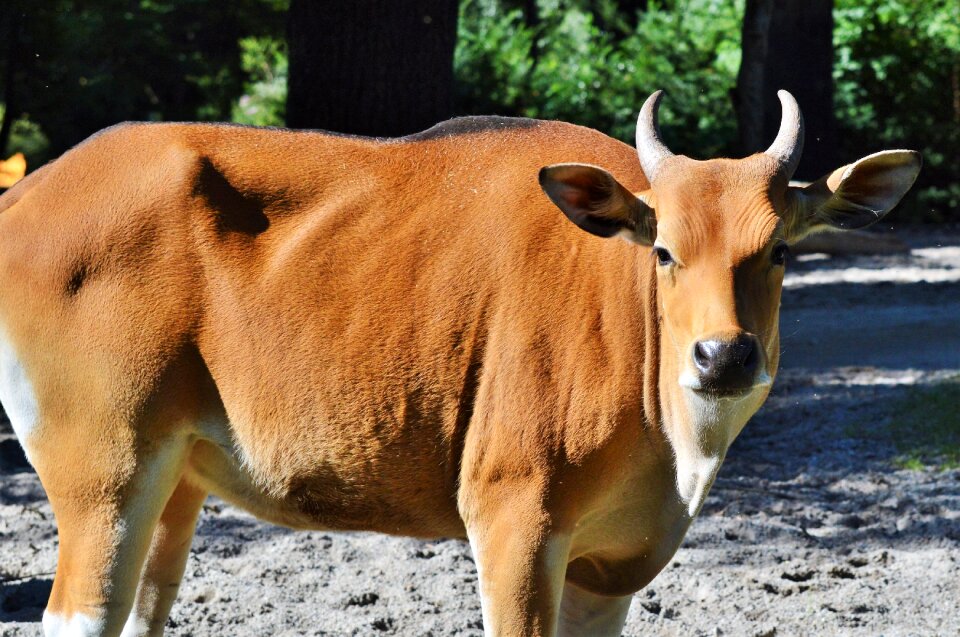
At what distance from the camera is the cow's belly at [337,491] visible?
379 cm

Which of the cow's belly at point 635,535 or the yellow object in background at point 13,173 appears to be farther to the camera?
the yellow object in background at point 13,173

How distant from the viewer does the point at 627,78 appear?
16.7 metres

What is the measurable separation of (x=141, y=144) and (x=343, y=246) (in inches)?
29.4

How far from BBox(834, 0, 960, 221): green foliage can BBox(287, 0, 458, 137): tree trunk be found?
10.2 m

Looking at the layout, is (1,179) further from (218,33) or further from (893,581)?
(218,33)

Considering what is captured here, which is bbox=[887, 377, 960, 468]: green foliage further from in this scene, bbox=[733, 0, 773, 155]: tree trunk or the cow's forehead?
bbox=[733, 0, 773, 155]: tree trunk

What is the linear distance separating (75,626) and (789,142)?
253 cm

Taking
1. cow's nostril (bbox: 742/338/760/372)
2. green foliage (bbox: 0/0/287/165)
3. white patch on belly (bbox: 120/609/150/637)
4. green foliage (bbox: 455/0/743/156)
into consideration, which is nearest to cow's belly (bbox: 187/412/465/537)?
white patch on belly (bbox: 120/609/150/637)

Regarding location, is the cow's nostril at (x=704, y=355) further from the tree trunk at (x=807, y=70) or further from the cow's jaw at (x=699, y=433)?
the tree trunk at (x=807, y=70)

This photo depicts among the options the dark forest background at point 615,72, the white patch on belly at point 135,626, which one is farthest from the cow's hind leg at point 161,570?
the dark forest background at point 615,72

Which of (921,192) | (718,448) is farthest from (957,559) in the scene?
(921,192)

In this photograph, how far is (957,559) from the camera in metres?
5.65

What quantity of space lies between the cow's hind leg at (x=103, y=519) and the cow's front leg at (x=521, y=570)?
1002mm

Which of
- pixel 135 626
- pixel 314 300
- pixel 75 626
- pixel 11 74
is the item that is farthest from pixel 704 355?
pixel 11 74
